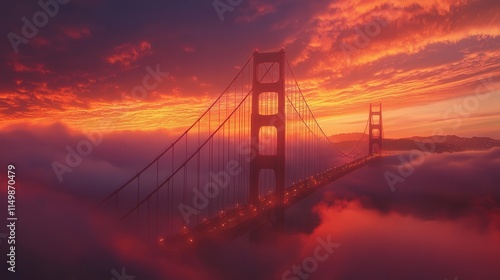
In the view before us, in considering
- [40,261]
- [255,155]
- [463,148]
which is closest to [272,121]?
[255,155]

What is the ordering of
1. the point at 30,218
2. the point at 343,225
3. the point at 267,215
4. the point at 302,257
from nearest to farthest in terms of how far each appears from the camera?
the point at 30,218 < the point at 267,215 < the point at 302,257 < the point at 343,225

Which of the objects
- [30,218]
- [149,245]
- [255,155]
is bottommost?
[149,245]

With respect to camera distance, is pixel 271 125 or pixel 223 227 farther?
pixel 271 125

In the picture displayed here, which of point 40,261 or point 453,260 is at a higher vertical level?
point 40,261

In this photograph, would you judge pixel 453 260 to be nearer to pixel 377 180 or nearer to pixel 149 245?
pixel 149 245

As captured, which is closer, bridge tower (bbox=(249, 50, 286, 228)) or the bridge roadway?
the bridge roadway

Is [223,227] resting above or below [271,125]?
below

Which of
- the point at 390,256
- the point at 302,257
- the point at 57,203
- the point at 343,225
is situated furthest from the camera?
the point at 343,225

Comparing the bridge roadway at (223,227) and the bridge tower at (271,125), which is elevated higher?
the bridge tower at (271,125)

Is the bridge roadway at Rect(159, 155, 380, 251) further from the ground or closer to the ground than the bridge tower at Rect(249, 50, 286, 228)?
closer to the ground

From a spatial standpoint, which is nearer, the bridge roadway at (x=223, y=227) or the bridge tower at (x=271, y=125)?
the bridge roadway at (x=223, y=227)

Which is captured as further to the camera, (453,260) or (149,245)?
(453,260)
